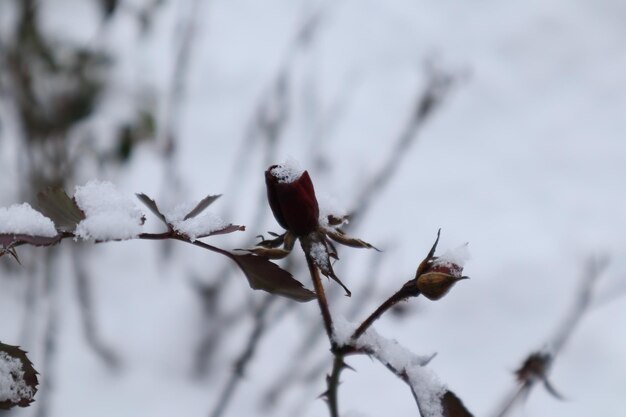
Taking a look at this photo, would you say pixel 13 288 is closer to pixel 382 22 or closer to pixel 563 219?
pixel 563 219

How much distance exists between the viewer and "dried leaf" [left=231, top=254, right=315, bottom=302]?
40 centimetres

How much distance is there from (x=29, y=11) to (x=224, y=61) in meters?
1.63

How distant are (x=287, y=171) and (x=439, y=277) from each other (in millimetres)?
112

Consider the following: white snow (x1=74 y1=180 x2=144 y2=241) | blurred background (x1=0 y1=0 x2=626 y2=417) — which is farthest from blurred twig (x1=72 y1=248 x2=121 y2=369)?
white snow (x1=74 y1=180 x2=144 y2=241)

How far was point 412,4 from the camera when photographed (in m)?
3.43

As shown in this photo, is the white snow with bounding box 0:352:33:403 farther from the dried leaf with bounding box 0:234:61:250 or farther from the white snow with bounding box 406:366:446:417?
the white snow with bounding box 406:366:446:417

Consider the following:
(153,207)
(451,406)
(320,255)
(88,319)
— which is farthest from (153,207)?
(88,319)

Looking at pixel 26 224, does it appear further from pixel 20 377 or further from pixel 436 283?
pixel 436 283

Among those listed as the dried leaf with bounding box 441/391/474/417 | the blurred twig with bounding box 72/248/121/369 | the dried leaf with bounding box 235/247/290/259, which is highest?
the blurred twig with bounding box 72/248/121/369

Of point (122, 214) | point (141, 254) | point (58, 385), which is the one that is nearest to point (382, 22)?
point (141, 254)

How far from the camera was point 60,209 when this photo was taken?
0.40 metres

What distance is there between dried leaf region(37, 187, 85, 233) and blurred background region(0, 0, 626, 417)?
0.55 feet

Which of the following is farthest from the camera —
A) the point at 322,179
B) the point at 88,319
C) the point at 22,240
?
the point at 322,179

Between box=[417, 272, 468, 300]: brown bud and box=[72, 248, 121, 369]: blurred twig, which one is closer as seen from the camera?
box=[417, 272, 468, 300]: brown bud
